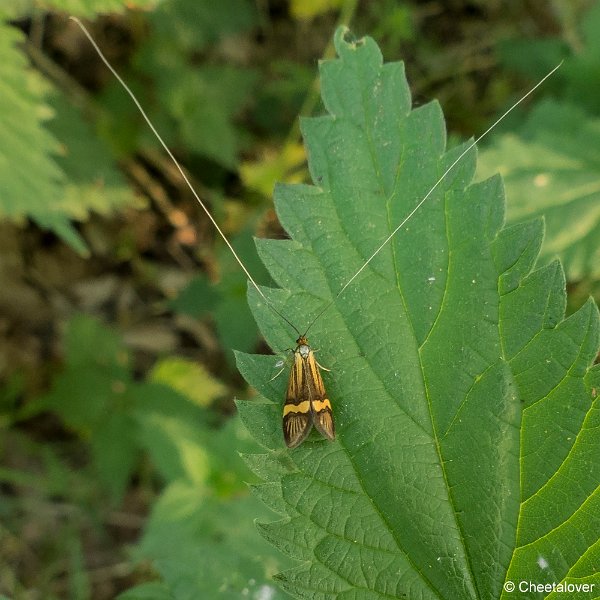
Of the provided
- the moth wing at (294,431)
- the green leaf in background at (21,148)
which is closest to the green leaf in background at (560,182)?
the moth wing at (294,431)

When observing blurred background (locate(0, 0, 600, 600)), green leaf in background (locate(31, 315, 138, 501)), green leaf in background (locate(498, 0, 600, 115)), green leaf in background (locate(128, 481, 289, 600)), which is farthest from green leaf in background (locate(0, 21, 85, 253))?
green leaf in background (locate(498, 0, 600, 115))

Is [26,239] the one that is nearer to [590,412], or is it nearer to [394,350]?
[394,350]

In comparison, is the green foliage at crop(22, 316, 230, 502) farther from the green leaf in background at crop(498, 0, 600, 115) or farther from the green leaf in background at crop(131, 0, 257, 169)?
the green leaf in background at crop(498, 0, 600, 115)

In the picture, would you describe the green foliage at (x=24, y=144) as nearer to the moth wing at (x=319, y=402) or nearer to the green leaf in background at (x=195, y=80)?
the green leaf in background at (x=195, y=80)

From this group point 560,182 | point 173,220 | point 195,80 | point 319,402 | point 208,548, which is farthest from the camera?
point 173,220

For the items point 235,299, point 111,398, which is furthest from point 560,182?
point 111,398

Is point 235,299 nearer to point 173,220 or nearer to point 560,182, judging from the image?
point 173,220
